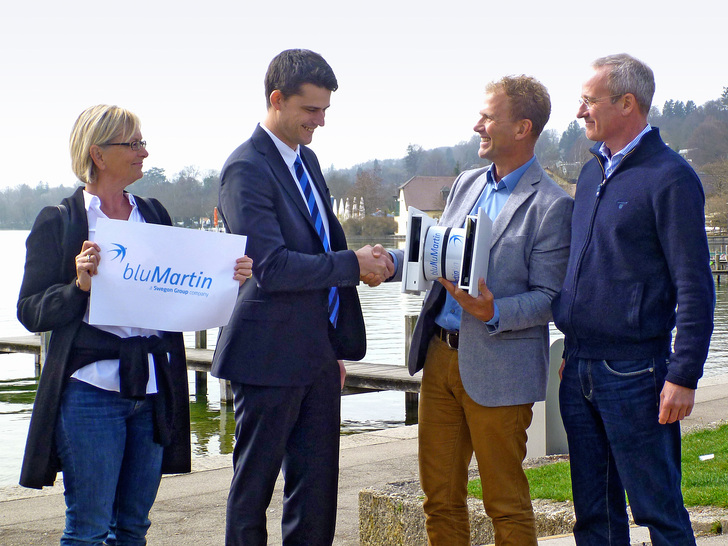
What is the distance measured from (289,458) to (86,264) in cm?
116

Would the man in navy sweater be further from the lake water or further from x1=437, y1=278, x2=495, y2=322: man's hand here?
the lake water

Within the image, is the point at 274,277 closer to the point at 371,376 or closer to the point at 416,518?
the point at 416,518

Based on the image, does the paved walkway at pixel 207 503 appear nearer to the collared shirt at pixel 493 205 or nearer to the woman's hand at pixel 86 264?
the collared shirt at pixel 493 205

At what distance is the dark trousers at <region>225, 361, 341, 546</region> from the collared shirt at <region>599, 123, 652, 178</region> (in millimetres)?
1362

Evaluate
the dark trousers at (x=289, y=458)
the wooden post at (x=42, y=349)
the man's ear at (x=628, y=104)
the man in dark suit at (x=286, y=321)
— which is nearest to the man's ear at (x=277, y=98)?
the man in dark suit at (x=286, y=321)

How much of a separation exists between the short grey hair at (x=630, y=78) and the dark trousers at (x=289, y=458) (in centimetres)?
159

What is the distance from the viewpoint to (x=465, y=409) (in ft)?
11.8

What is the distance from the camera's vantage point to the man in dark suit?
3.32m

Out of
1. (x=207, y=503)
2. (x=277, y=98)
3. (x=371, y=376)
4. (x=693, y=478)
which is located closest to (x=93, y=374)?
(x=277, y=98)

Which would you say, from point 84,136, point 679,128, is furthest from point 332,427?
point 679,128

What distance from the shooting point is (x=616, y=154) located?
132 inches

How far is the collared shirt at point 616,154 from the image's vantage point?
3.30 meters

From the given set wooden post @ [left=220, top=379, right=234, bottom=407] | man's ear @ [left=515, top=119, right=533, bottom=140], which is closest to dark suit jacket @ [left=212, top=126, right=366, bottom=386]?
man's ear @ [left=515, top=119, right=533, bottom=140]

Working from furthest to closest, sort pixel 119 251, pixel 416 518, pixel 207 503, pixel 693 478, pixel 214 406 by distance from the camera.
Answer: pixel 214 406, pixel 207 503, pixel 693 478, pixel 416 518, pixel 119 251
